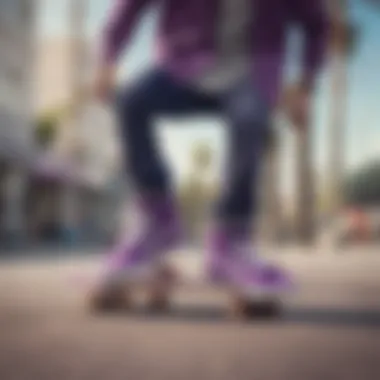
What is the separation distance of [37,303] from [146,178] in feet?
0.85

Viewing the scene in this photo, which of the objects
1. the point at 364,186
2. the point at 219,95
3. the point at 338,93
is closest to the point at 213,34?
the point at 219,95

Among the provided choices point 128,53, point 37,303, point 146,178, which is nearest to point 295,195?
point 146,178

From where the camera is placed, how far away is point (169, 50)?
1.42m

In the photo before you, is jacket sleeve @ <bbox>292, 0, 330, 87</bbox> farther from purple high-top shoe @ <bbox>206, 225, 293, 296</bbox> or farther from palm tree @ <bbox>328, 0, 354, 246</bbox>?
purple high-top shoe @ <bbox>206, 225, 293, 296</bbox>

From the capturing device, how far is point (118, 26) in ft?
4.67

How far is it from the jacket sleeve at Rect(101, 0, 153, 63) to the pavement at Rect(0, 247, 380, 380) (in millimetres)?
301

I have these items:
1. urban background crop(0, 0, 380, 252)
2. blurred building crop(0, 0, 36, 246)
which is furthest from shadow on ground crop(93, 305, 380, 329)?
blurred building crop(0, 0, 36, 246)

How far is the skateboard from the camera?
1.41 metres

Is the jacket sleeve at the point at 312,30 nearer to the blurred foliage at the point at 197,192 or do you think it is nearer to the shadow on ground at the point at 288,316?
the blurred foliage at the point at 197,192

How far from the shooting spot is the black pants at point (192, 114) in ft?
4.56

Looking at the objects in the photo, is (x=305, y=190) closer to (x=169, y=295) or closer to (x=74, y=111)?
(x=169, y=295)

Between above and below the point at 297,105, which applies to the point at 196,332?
below

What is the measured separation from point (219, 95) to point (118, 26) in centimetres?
18

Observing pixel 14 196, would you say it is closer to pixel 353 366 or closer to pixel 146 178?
pixel 146 178
